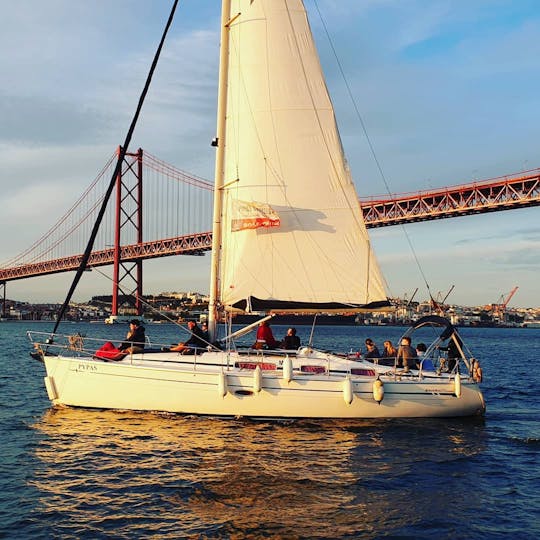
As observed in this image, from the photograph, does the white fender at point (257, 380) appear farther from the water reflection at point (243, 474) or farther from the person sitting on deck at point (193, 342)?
the person sitting on deck at point (193, 342)

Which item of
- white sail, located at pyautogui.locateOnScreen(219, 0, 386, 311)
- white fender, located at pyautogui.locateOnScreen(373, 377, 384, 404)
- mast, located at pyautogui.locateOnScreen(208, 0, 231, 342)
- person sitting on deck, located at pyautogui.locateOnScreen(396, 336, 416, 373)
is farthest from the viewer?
mast, located at pyautogui.locateOnScreen(208, 0, 231, 342)

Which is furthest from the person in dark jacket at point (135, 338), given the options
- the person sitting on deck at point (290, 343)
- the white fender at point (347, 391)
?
the white fender at point (347, 391)

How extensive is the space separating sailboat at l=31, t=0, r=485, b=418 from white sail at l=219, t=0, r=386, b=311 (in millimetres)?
23

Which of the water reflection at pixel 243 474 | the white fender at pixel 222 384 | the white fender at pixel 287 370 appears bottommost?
the water reflection at pixel 243 474

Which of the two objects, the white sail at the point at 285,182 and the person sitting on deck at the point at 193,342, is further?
the white sail at the point at 285,182

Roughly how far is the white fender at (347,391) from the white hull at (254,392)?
19 millimetres

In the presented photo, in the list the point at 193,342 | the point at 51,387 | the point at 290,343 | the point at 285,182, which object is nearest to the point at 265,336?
the point at 290,343

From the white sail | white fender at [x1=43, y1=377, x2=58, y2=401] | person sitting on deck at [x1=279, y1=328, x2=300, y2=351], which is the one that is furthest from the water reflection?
the white sail

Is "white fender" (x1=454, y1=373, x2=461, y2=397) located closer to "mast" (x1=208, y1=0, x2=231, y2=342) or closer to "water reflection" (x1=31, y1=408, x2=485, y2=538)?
"water reflection" (x1=31, y1=408, x2=485, y2=538)

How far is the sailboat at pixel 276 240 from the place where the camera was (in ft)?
40.7

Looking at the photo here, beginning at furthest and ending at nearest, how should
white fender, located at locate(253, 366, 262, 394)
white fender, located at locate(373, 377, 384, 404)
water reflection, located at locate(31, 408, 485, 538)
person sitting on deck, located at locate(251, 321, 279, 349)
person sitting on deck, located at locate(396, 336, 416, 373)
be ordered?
person sitting on deck, located at locate(251, 321, 279, 349), person sitting on deck, located at locate(396, 336, 416, 373), white fender, located at locate(373, 377, 384, 404), white fender, located at locate(253, 366, 262, 394), water reflection, located at locate(31, 408, 485, 538)

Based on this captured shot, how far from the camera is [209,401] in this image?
12047 mm

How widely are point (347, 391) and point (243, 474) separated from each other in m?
3.36

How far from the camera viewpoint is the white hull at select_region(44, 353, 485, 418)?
39.2ft
